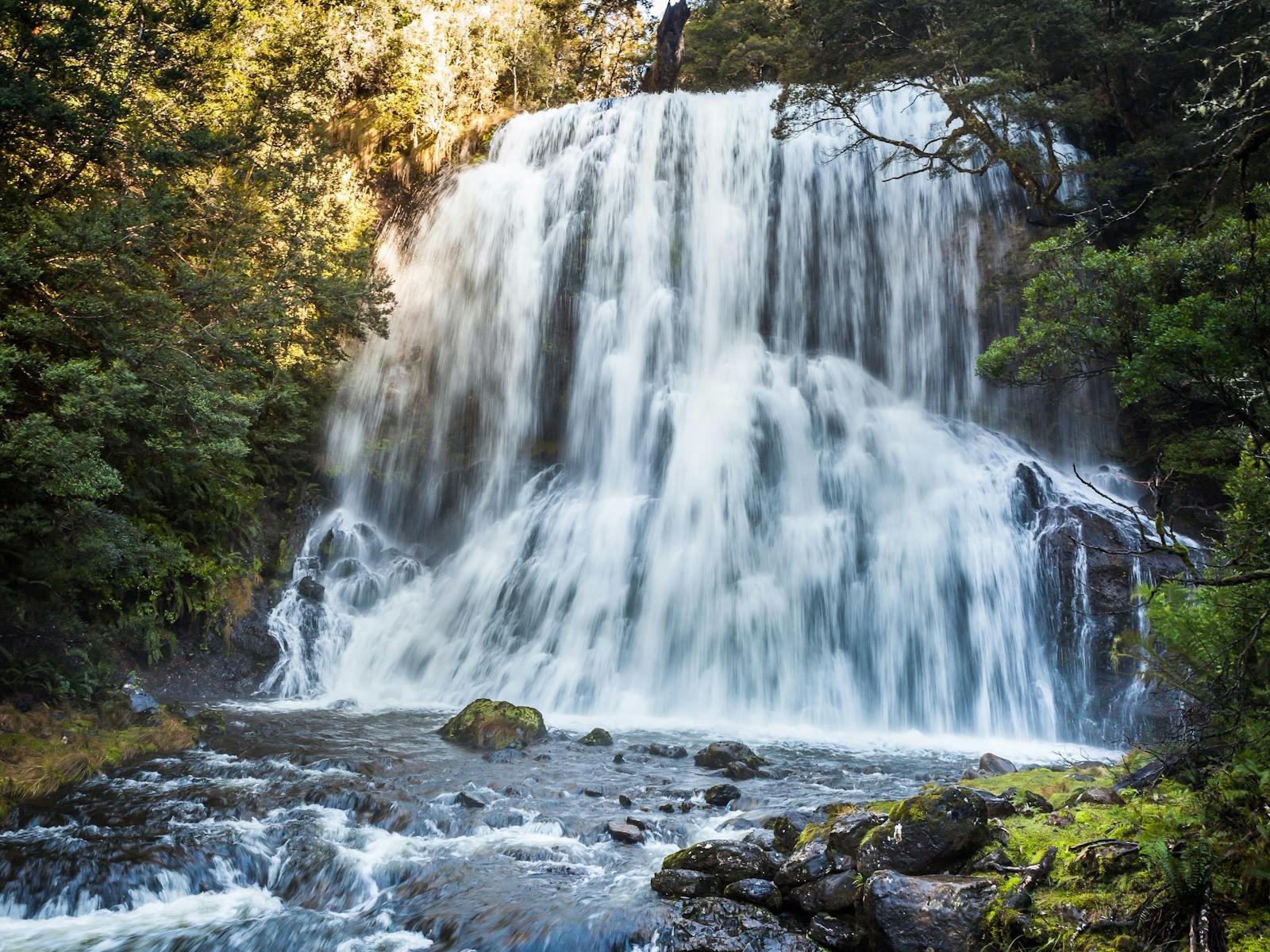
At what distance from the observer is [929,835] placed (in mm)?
4977

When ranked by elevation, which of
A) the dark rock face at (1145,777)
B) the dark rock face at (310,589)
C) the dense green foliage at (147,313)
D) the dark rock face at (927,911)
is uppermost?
the dense green foliage at (147,313)

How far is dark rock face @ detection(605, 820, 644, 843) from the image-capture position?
706 centimetres

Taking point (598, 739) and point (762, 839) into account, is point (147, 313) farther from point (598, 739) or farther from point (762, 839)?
point (762, 839)

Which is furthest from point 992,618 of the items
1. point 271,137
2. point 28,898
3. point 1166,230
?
point 271,137

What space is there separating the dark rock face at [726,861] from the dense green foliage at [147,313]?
6.94 meters

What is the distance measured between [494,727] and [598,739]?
57.8 inches

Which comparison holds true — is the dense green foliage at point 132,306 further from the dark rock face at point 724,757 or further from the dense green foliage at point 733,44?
the dense green foliage at point 733,44

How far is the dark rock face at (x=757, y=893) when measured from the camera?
523 centimetres

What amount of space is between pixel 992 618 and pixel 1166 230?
6880 mm

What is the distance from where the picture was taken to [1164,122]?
19.3m

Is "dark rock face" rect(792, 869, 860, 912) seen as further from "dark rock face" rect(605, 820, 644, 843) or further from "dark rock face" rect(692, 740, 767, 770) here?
"dark rock face" rect(692, 740, 767, 770)

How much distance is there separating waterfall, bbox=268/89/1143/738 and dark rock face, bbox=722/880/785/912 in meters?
8.20

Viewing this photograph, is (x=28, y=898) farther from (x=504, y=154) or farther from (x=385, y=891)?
(x=504, y=154)

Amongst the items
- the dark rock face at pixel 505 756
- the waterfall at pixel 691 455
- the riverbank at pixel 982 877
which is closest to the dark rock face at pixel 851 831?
the riverbank at pixel 982 877
